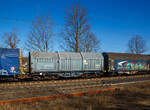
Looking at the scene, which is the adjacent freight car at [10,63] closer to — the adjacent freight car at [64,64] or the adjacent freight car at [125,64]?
the adjacent freight car at [64,64]

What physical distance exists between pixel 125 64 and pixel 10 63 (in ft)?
52.0

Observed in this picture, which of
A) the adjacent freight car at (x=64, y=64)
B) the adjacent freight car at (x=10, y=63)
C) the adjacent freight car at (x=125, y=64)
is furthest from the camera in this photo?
the adjacent freight car at (x=125, y=64)

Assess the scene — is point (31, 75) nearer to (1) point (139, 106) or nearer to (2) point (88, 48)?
(1) point (139, 106)

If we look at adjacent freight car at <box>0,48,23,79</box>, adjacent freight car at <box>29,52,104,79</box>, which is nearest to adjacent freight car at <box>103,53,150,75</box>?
adjacent freight car at <box>29,52,104,79</box>

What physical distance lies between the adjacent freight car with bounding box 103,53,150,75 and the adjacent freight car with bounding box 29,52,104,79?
1502 mm

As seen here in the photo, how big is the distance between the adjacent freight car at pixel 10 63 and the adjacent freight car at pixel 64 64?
53.1 inches

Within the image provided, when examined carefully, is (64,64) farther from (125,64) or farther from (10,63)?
(125,64)

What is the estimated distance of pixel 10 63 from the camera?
45.4 feet

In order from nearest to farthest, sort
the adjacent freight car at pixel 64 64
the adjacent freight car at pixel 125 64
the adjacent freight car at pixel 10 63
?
1. the adjacent freight car at pixel 10 63
2. the adjacent freight car at pixel 64 64
3. the adjacent freight car at pixel 125 64

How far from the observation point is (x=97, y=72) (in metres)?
18.3

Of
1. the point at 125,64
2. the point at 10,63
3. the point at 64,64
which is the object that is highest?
the point at 10,63

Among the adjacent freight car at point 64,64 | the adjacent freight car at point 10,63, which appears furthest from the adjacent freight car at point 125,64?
the adjacent freight car at point 10,63

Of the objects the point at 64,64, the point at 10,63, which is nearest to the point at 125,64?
the point at 64,64

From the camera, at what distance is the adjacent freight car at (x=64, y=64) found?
1541 cm
